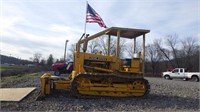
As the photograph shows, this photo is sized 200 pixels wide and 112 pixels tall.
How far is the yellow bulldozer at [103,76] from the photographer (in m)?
11.0

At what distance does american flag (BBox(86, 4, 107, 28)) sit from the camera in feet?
44.9

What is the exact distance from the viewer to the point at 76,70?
11.6 metres

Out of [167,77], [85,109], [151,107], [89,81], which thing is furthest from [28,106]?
[167,77]

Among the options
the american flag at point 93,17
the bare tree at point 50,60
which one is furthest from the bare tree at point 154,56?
the american flag at point 93,17

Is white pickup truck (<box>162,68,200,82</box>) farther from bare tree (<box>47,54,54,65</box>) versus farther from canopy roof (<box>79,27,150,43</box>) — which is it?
bare tree (<box>47,54,54,65</box>)

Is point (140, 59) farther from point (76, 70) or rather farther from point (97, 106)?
point (97, 106)

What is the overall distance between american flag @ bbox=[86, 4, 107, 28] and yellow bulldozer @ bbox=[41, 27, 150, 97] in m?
1.73

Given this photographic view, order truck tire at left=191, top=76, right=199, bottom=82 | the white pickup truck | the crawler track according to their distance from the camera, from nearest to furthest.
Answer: the crawler track
truck tire at left=191, top=76, right=199, bottom=82
the white pickup truck

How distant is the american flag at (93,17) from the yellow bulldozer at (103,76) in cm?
173

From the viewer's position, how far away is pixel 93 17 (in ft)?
45.4

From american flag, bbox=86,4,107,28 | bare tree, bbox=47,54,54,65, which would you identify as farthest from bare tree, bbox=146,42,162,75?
american flag, bbox=86,4,107,28

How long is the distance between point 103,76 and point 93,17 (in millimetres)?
3994

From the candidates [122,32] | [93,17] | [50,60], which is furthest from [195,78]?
[50,60]

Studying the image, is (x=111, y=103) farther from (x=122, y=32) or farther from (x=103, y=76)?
(x=122, y=32)
